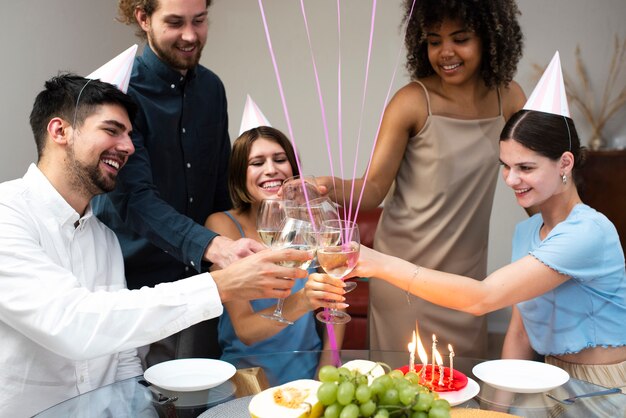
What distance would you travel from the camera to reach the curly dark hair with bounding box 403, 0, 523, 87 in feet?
7.82

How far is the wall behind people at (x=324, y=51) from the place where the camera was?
4727 millimetres

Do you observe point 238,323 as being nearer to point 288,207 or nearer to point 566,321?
point 288,207

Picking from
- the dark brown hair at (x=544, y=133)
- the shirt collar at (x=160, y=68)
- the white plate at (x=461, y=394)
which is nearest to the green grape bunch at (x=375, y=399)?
the white plate at (x=461, y=394)

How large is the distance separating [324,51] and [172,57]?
301cm

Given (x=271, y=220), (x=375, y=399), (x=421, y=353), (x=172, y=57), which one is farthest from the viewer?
(x=172, y=57)

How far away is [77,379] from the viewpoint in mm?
2053

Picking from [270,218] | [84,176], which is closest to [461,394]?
[270,218]

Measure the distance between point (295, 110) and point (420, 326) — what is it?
10.4 ft

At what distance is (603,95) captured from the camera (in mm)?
4988

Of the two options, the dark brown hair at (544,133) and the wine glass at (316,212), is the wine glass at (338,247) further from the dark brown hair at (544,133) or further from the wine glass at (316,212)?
the dark brown hair at (544,133)

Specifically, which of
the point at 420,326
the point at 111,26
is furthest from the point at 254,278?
the point at 111,26

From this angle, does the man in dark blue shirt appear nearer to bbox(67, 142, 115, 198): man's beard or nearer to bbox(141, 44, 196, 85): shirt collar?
bbox(141, 44, 196, 85): shirt collar

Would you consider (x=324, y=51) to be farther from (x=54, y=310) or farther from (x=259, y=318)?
(x=54, y=310)

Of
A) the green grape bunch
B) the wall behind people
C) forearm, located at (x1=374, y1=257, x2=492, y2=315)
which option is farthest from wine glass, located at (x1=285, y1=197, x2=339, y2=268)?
the wall behind people
